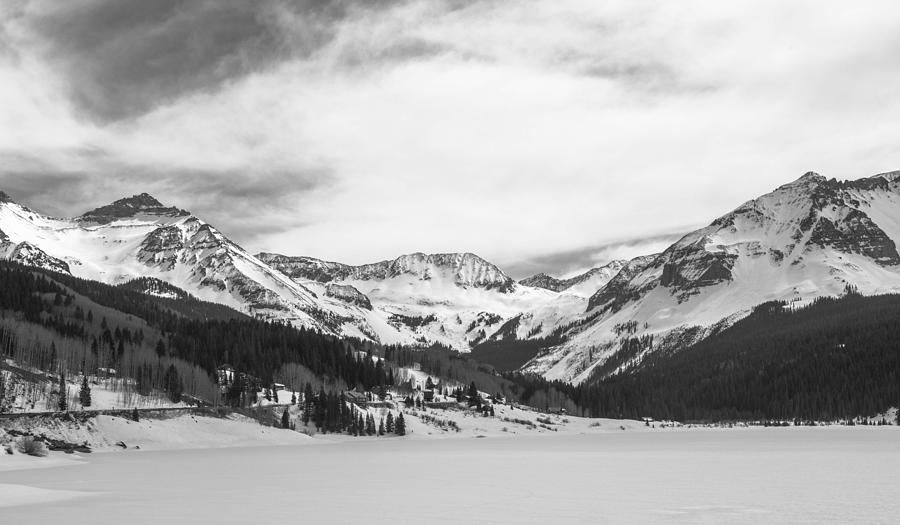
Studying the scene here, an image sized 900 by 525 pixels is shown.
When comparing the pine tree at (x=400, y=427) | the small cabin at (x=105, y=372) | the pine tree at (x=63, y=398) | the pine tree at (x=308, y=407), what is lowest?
the pine tree at (x=400, y=427)

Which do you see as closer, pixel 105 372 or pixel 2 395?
pixel 2 395

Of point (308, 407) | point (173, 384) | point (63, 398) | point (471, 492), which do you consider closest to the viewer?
point (471, 492)

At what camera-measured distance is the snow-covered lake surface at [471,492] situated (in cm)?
4047

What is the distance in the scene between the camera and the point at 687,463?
83.6m

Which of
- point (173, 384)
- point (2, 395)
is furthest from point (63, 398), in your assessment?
point (173, 384)

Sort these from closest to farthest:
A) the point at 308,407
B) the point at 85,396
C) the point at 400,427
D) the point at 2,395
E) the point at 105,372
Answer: the point at 2,395, the point at 85,396, the point at 308,407, the point at 400,427, the point at 105,372

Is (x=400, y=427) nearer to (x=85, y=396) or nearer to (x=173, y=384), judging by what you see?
(x=173, y=384)

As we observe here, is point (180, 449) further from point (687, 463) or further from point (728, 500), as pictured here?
point (728, 500)

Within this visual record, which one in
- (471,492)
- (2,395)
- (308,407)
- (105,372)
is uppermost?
(105,372)

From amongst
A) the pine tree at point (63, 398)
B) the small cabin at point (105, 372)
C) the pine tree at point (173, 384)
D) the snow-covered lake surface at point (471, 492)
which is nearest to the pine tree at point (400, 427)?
the pine tree at point (173, 384)

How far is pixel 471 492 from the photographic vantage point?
2117 inches

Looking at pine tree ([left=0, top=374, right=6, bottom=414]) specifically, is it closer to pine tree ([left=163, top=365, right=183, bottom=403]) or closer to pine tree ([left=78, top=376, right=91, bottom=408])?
pine tree ([left=78, top=376, right=91, bottom=408])

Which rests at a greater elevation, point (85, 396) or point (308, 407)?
point (85, 396)

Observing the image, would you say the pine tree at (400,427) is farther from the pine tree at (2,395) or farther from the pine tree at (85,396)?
the pine tree at (2,395)
